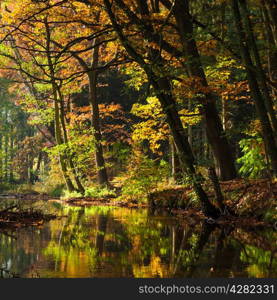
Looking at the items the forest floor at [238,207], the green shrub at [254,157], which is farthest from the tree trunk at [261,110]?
the green shrub at [254,157]

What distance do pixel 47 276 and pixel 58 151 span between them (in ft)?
56.0

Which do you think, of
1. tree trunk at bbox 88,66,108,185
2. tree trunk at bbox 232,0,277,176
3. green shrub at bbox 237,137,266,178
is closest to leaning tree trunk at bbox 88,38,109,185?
tree trunk at bbox 88,66,108,185

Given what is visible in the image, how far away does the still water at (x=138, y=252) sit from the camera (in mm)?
4941

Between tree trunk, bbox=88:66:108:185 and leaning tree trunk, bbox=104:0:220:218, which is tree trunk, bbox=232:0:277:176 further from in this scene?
tree trunk, bbox=88:66:108:185

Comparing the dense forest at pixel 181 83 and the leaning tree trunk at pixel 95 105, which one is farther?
the leaning tree trunk at pixel 95 105

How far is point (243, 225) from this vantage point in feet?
29.3

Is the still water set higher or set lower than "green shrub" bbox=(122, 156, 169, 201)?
lower

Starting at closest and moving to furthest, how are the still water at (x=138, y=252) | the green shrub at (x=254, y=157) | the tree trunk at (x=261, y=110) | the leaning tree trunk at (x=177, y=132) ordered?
the still water at (x=138, y=252)
the tree trunk at (x=261, y=110)
the leaning tree trunk at (x=177, y=132)
the green shrub at (x=254, y=157)

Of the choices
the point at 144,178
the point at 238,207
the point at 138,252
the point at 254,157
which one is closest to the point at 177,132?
the point at 238,207

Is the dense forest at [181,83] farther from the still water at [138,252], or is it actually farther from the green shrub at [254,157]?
the still water at [138,252]

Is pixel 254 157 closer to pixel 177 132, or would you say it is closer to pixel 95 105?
pixel 177 132

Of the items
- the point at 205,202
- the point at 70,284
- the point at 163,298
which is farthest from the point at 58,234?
the point at 163,298

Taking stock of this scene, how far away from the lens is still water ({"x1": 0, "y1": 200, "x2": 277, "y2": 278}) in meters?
4.94

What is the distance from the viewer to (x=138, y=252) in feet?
20.5
